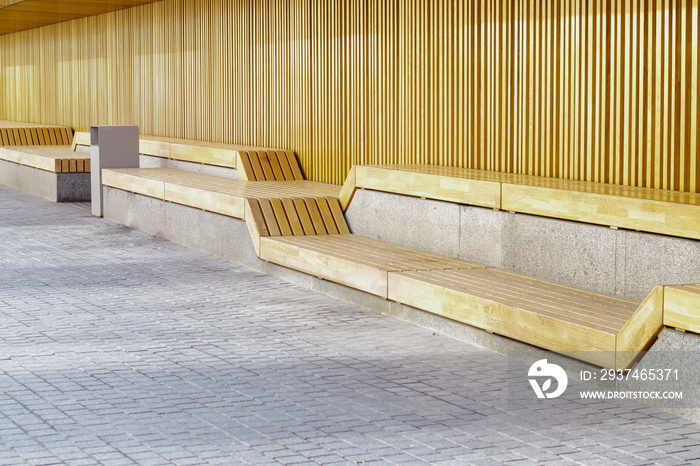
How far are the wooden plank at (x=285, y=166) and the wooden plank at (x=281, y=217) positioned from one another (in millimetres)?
2182

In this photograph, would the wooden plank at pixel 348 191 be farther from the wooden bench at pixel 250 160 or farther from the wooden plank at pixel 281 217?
the wooden bench at pixel 250 160

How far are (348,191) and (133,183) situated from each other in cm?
396

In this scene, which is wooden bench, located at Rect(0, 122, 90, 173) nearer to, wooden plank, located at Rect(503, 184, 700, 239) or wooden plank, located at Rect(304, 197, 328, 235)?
wooden plank, located at Rect(304, 197, 328, 235)

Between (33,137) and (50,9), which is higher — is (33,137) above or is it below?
below

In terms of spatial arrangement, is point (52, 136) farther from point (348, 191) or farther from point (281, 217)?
point (348, 191)

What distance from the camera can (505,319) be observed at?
230 inches

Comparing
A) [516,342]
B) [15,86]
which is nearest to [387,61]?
[516,342]

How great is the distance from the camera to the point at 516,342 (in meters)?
5.88

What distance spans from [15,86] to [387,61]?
606 inches

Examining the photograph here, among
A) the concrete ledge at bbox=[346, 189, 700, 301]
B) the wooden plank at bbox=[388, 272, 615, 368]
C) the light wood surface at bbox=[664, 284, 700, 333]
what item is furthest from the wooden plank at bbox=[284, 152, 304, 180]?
the light wood surface at bbox=[664, 284, 700, 333]

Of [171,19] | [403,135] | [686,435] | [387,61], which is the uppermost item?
[171,19]

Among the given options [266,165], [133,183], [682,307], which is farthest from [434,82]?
[682,307]

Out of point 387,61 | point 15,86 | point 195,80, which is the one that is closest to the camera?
point 387,61

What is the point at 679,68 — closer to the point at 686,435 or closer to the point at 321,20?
the point at 686,435
